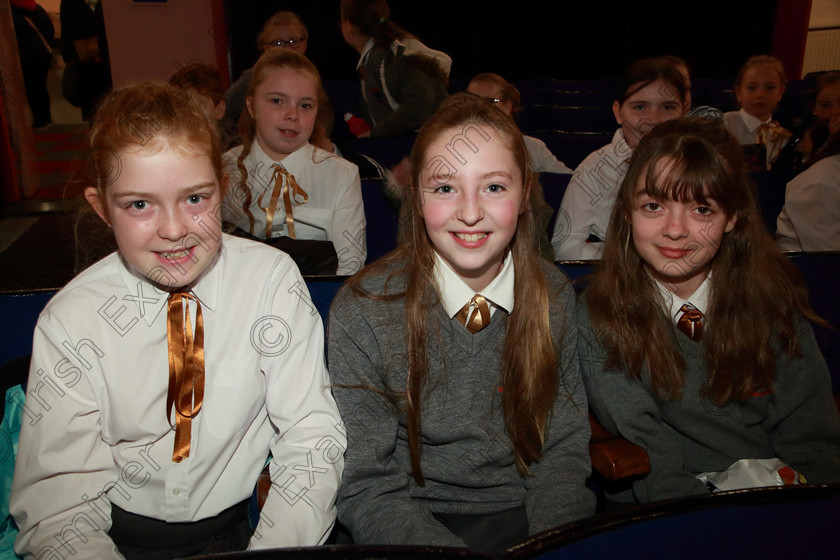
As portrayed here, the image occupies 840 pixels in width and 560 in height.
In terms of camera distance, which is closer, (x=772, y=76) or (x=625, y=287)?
(x=625, y=287)

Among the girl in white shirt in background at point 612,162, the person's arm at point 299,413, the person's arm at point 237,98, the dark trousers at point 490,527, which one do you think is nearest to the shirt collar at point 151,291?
the person's arm at point 299,413

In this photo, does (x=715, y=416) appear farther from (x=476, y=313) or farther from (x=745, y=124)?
(x=745, y=124)

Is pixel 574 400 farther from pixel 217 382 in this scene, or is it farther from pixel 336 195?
pixel 336 195

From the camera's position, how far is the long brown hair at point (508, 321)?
4.10ft

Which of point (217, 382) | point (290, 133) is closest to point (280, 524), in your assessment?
point (217, 382)

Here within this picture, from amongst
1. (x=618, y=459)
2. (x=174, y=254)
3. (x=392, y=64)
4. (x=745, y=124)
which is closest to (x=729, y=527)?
(x=618, y=459)

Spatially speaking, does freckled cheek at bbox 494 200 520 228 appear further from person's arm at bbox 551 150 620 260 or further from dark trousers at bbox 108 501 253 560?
person's arm at bbox 551 150 620 260

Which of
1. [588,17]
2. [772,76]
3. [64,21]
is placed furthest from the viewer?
[588,17]

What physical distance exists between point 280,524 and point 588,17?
837cm

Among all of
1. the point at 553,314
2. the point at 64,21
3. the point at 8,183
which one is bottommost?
the point at 8,183

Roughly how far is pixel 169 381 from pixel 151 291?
0.58ft

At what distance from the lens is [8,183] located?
5430 mm

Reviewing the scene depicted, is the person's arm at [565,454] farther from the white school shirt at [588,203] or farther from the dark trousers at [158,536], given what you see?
the white school shirt at [588,203]

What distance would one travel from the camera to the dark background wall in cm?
785
